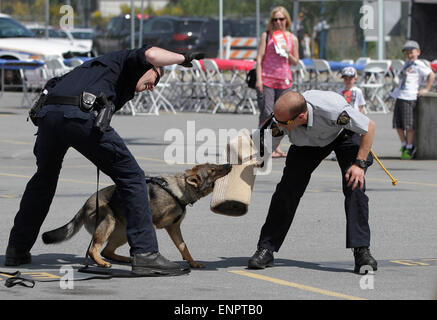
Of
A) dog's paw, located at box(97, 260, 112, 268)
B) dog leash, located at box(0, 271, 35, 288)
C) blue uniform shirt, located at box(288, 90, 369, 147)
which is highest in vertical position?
blue uniform shirt, located at box(288, 90, 369, 147)

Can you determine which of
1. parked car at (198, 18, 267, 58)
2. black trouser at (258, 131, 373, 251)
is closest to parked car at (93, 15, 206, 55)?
parked car at (198, 18, 267, 58)

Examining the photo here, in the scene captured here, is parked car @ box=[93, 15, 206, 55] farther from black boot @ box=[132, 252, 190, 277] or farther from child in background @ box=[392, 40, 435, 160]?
black boot @ box=[132, 252, 190, 277]

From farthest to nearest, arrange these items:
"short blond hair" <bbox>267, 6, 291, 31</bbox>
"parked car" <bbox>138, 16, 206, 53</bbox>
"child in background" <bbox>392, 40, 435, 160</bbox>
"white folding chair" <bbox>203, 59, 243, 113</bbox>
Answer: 1. "parked car" <bbox>138, 16, 206, 53</bbox>
2. "white folding chair" <bbox>203, 59, 243, 113</bbox>
3. "child in background" <bbox>392, 40, 435, 160</bbox>
4. "short blond hair" <bbox>267, 6, 291, 31</bbox>

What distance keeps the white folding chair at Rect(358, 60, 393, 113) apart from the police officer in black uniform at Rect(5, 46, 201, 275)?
1656 cm

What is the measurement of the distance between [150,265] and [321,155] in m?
1.44

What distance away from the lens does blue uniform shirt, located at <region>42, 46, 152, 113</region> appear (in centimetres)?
691

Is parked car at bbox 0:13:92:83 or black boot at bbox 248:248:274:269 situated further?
parked car at bbox 0:13:92:83

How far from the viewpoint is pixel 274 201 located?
7.53 metres

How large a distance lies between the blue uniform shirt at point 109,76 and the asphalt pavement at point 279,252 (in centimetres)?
124

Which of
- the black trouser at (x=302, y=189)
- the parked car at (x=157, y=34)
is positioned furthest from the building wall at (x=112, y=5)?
the black trouser at (x=302, y=189)

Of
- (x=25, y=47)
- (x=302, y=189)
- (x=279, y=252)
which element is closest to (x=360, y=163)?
(x=302, y=189)

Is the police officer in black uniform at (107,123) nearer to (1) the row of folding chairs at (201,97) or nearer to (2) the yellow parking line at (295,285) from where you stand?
(2) the yellow parking line at (295,285)

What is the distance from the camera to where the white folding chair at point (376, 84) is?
2352 centimetres

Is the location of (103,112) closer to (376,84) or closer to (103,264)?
(103,264)
